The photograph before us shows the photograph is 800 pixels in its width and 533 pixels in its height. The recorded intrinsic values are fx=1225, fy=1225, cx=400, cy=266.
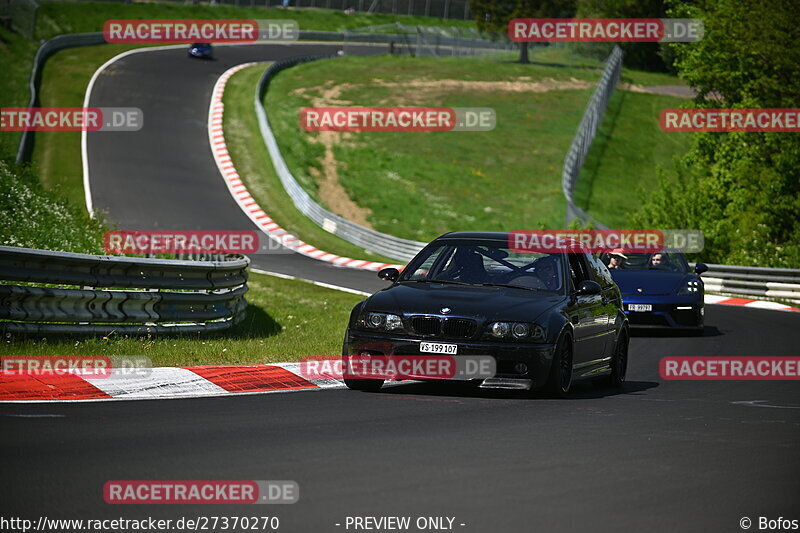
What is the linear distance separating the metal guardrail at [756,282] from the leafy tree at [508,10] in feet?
190

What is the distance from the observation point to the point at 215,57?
231ft

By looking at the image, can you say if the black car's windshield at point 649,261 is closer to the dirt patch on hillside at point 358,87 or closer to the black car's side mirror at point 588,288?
the black car's side mirror at point 588,288

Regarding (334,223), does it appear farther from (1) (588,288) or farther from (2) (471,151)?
(1) (588,288)

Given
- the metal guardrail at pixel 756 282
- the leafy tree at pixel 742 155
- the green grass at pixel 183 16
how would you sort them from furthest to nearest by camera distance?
the green grass at pixel 183 16, the leafy tree at pixel 742 155, the metal guardrail at pixel 756 282

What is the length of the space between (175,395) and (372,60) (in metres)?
67.8

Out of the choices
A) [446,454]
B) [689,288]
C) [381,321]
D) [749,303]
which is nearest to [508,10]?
[749,303]

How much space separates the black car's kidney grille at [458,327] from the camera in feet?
34.2

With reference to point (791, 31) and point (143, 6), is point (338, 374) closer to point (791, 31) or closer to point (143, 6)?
point (791, 31)

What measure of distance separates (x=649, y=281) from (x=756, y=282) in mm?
11461

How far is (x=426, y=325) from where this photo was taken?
10.5 m

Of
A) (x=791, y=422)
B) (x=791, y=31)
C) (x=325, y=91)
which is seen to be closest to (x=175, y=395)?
(x=791, y=422)

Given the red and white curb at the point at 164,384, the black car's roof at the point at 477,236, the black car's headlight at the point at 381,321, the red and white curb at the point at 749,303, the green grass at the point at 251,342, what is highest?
the black car's roof at the point at 477,236

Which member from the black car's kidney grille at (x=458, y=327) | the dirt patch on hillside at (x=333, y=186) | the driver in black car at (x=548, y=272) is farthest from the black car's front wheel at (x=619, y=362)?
the dirt patch on hillside at (x=333, y=186)

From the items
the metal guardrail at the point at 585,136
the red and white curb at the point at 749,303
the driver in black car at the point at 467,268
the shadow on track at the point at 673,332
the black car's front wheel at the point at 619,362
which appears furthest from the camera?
the metal guardrail at the point at 585,136
